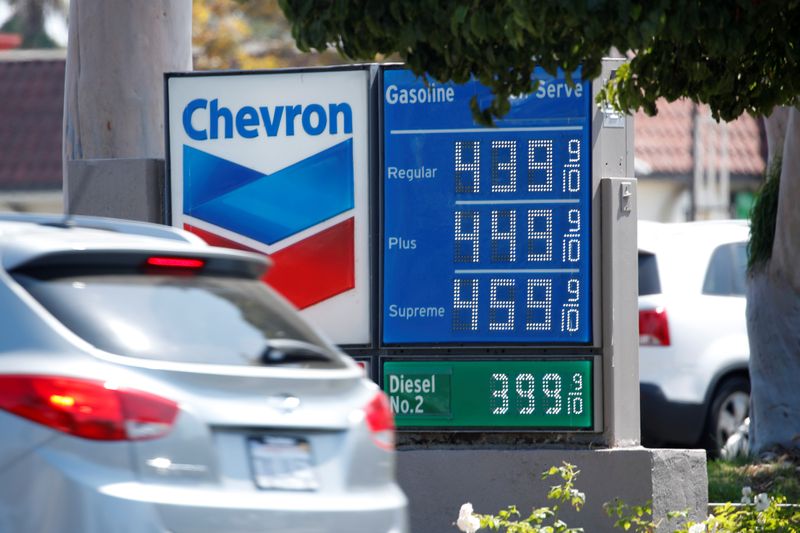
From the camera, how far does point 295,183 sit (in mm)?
8500

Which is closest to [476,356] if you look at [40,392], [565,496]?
[565,496]

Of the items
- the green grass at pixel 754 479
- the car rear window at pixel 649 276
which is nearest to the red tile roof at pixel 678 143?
the car rear window at pixel 649 276

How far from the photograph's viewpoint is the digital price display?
826cm

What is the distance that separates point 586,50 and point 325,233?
2629 mm

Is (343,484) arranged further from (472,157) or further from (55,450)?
(472,157)

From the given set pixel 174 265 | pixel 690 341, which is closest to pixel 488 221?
pixel 174 265

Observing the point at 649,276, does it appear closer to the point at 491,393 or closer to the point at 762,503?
the point at 491,393

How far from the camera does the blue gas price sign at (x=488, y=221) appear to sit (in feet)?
26.9

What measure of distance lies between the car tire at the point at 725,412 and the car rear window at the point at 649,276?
1.08 meters

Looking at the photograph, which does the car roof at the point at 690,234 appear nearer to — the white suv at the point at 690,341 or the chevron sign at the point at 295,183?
the white suv at the point at 690,341

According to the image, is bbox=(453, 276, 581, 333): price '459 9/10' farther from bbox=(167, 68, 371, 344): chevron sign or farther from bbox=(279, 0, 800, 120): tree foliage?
bbox=(279, 0, 800, 120): tree foliage

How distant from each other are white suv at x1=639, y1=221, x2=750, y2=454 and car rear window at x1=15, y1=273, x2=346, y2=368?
765cm

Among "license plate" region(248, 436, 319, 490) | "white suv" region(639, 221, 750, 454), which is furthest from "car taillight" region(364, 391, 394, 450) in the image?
"white suv" region(639, 221, 750, 454)

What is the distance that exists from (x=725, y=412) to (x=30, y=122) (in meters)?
22.3
